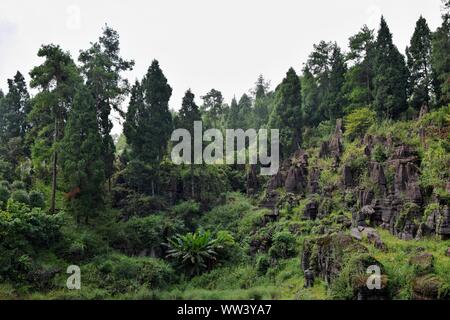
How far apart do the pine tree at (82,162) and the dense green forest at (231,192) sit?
9cm

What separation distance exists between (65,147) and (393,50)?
26.7 metres

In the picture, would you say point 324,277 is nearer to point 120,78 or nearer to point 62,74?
point 62,74

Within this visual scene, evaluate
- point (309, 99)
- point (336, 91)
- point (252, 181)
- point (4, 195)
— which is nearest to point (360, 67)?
point (336, 91)

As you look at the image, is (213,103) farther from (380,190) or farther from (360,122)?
(380,190)

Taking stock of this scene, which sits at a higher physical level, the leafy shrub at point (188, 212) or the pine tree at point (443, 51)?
the pine tree at point (443, 51)

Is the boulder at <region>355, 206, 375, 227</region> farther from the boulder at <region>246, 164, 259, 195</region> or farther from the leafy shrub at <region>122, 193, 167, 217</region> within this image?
the leafy shrub at <region>122, 193, 167, 217</region>

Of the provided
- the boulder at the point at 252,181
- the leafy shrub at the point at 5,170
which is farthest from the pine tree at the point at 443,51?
the leafy shrub at the point at 5,170

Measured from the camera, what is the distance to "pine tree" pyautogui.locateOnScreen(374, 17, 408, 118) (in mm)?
32781

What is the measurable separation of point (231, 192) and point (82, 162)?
14385 mm

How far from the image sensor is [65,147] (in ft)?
82.9

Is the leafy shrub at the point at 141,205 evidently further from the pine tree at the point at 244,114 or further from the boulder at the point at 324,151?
the pine tree at the point at 244,114

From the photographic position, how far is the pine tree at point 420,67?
3281cm

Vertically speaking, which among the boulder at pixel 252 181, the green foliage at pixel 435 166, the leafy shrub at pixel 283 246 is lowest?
the leafy shrub at pixel 283 246

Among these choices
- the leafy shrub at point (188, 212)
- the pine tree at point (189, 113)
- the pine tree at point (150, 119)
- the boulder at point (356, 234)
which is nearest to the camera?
the boulder at point (356, 234)
